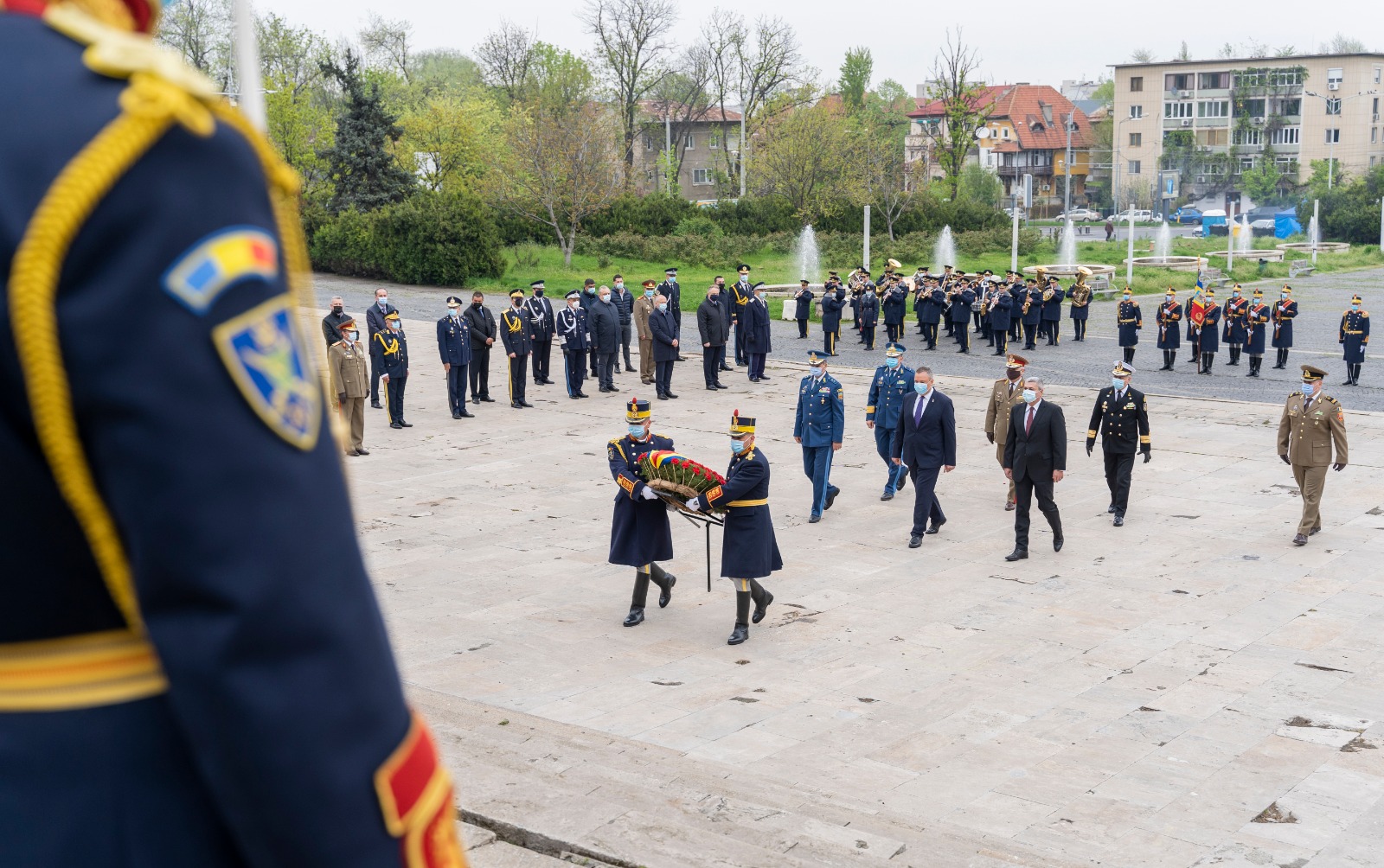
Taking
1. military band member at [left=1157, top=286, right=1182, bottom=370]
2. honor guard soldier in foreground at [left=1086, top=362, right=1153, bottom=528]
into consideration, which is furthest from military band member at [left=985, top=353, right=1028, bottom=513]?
military band member at [left=1157, top=286, right=1182, bottom=370]

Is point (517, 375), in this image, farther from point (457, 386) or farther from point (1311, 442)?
point (1311, 442)

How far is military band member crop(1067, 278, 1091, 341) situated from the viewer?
30375 mm

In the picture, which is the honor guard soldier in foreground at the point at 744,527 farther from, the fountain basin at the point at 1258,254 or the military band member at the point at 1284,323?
the fountain basin at the point at 1258,254

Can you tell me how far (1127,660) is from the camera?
9742 mm

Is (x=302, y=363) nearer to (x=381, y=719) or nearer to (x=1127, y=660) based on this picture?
(x=381, y=719)

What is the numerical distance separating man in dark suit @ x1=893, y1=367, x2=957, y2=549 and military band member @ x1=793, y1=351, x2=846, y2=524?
2.42 ft

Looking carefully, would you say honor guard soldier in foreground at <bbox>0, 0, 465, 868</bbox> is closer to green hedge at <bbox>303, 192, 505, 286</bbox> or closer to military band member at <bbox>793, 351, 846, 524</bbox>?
military band member at <bbox>793, 351, 846, 524</bbox>

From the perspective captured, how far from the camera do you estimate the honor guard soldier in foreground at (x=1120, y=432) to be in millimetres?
14016

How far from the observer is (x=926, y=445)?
13.6m

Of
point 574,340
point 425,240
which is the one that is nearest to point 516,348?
point 574,340

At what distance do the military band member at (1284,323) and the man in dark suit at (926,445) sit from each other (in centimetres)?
1428

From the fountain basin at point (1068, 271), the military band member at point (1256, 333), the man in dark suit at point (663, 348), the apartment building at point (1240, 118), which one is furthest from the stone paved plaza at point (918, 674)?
the apartment building at point (1240, 118)

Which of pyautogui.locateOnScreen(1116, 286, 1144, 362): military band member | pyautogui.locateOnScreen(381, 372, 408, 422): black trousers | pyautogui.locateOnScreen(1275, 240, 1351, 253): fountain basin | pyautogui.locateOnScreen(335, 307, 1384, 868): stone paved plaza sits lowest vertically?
pyautogui.locateOnScreen(335, 307, 1384, 868): stone paved plaza

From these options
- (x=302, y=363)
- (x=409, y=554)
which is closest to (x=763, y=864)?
(x=302, y=363)
